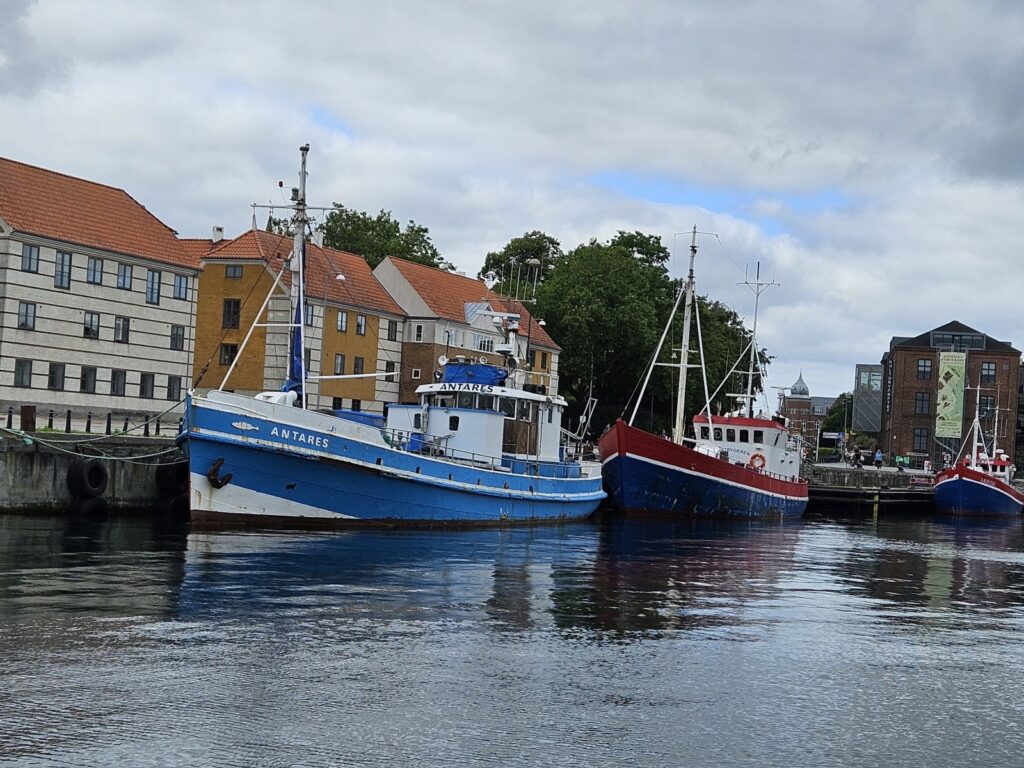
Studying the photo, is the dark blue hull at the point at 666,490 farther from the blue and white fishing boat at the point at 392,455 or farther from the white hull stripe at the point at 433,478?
the blue and white fishing boat at the point at 392,455

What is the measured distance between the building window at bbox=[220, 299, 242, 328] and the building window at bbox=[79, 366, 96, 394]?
42.7ft

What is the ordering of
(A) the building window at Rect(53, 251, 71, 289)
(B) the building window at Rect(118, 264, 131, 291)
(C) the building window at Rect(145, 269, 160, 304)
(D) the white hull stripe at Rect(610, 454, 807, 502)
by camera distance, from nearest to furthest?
(A) the building window at Rect(53, 251, 71, 289) → (B) the building window at Rect(118, 264, 131, 291) → (D) the white hull stripe at Rect(610, 454, 807, 502) → (C) the building window at Rect(145, 269, 160, 304)

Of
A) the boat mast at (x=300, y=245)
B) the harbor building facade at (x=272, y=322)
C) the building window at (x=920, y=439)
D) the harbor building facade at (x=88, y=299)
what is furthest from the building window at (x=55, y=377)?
the building window at (x=920, y=439)

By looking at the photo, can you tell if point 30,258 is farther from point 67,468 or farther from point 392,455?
point 392,455

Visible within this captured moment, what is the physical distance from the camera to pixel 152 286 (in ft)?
174

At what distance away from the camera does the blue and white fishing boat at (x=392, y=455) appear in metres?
34.0

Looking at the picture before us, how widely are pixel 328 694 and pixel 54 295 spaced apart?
3726cm

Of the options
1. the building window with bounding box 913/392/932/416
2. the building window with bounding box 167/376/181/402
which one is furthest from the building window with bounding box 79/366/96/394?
the building window with bounding box 913/392/932/416

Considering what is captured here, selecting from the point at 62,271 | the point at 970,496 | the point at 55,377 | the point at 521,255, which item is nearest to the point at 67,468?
the point at 55,377

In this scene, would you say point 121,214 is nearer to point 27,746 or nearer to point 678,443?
point 678,443

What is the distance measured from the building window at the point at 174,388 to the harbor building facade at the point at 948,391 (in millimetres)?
80333

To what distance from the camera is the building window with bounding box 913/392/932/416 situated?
121062mm

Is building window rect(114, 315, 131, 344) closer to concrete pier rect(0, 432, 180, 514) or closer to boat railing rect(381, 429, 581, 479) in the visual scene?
concrete pier rect(0, 432, 180, 514)

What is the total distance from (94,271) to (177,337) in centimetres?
482
